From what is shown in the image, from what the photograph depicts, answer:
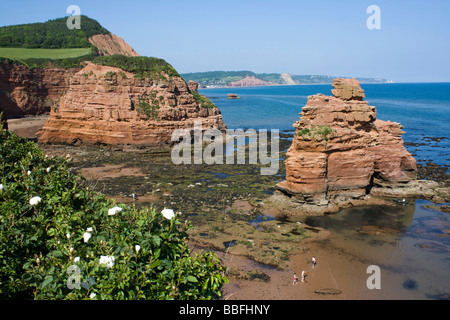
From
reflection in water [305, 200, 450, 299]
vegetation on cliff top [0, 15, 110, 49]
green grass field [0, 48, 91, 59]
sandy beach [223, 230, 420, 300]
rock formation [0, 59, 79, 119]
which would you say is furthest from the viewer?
vegetation on cliff top [0, 15, 110, 49]

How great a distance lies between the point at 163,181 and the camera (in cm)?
3203

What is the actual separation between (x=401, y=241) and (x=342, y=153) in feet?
25.1

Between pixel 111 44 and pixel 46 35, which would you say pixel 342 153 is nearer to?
pixel 111 44

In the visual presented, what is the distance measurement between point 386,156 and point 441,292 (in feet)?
47.1

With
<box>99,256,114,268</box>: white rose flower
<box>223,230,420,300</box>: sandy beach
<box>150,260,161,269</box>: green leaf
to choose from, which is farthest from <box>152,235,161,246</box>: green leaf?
<box>223,230,420,300</box>: sandy beach

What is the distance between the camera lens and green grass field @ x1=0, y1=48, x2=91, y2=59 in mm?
68500

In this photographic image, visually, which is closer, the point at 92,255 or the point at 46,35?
the point at 92,255

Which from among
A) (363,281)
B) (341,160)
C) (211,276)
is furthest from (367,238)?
(211,276)

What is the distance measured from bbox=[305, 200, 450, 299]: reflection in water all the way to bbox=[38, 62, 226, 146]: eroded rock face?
28187 millimetres

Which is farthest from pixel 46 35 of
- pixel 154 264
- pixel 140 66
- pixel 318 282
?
pixel 154 264

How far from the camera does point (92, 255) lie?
7.02 metres

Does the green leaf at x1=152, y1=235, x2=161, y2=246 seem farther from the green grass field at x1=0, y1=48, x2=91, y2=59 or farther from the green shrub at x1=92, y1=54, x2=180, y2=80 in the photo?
the green grass field at x1=0, y1=48, x2=91, y2=59

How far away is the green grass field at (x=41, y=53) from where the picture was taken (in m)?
68.5

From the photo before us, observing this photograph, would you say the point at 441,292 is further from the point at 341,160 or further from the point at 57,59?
the point at 57,59
